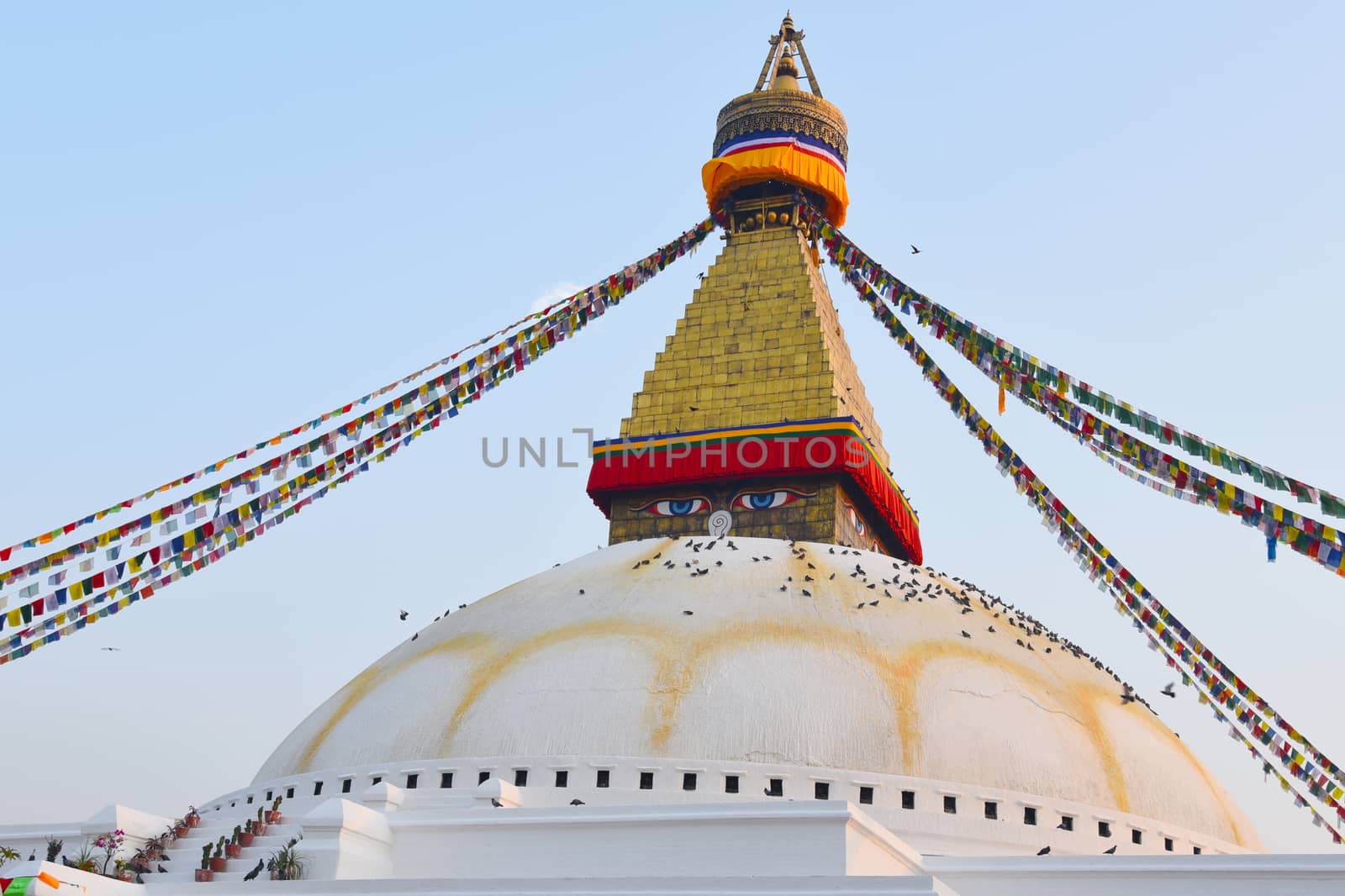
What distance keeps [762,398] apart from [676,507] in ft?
5.39

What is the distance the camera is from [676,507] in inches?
709

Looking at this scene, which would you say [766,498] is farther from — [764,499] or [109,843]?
[109,843]

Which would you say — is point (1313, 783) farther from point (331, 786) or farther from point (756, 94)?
point (756, 94)

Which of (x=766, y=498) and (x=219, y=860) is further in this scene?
(x=766, y=498)

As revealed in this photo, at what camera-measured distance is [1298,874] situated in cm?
992

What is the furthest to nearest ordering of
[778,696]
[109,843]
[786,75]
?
→ 1. [786,75]
2. [778,696]
3. [109,843]

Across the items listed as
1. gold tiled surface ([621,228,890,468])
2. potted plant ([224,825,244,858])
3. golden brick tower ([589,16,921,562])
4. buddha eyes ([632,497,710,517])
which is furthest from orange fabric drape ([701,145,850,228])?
potted plant ([224,825,244,858])

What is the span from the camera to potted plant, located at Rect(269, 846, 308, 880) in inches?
419

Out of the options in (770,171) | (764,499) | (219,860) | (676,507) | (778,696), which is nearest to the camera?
(219,860)

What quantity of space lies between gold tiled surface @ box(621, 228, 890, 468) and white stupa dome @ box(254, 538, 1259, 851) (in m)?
4.01

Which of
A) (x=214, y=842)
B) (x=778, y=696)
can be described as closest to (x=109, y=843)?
(x=214, y=842)

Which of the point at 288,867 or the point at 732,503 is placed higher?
the point at 732,503

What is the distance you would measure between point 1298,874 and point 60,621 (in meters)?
9.02

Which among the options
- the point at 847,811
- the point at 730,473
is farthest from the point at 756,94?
the point at 847,811
